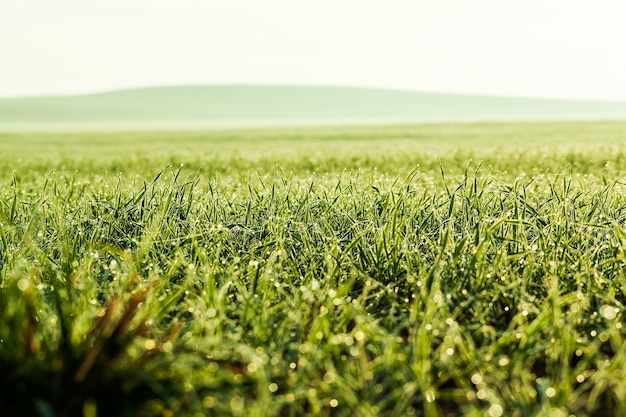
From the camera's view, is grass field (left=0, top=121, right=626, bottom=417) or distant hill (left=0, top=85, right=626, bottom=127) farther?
distant hill (left=0, top=85, right=626, bottom=127)

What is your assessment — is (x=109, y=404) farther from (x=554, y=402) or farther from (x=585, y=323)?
(x=585, y=323)

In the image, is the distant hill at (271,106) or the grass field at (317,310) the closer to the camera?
the grass field at (317,310)

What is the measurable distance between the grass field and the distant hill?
60172 millimetres

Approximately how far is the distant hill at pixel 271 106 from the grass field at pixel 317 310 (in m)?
60.2

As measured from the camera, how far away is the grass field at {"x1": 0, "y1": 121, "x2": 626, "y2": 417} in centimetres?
192

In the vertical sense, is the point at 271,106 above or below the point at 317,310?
below

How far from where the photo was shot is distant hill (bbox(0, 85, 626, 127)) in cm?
6644

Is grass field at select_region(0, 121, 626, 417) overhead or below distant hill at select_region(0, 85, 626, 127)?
overhead

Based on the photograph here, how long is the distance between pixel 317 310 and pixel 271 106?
2805 inches

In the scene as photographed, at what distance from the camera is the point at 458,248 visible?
114 inches

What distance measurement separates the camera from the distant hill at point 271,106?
218ft

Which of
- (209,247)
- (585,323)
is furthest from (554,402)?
(209,247)

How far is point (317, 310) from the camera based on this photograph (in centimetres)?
261

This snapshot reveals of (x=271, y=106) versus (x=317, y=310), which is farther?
(x=271, y=106)
